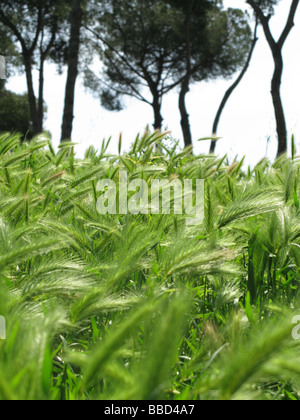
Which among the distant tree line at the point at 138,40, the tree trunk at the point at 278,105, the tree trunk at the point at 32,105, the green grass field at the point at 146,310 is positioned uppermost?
the distant tree line at the point at 138,40

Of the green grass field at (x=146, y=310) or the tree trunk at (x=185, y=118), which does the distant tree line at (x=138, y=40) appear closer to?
the tree trunk at (x=185, y=118)

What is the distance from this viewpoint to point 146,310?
580 millimetres

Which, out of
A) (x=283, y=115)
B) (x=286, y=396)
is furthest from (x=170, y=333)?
(x=283, y=115)

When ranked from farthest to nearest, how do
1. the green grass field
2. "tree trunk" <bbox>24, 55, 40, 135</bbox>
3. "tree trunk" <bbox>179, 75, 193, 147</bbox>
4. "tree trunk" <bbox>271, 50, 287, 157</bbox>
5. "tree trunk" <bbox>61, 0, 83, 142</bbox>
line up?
"tree trunk" <bbox>24, 55, 40, 135</bbox> → "tree trunk" <bbox>179, 75, 193, 147</bbox> → "tree trunk" <bbox>271, 50, 287, 157</bbox> → "tree trunk" <bbox>61, 0, 83, 142</bbox> → the green grass field

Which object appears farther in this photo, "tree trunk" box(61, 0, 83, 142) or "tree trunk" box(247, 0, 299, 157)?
"tree trunk" box(247, 0, 299, 157)

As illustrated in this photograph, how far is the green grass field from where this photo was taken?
0.50 metres

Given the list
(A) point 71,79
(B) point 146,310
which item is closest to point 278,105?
(A) point 71,79

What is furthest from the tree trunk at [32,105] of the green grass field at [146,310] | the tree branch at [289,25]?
the green grass field at [146,310]

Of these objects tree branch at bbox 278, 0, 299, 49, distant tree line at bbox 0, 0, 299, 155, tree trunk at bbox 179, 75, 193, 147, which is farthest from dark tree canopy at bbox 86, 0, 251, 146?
tree branch at bbox 278, 0, 299, 49

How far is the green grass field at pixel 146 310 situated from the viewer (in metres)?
0.50

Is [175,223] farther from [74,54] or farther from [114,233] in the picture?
[74,54]

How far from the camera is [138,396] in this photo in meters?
0.47

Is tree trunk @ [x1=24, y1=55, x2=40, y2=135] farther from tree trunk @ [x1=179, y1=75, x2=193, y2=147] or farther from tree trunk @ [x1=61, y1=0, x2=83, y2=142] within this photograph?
tree trunk @ [x1=61, y1=0, x2=83, y2=142]

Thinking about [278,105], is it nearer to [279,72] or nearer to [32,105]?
[279,72]
